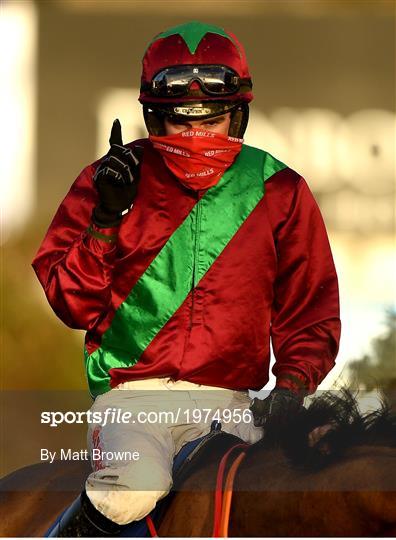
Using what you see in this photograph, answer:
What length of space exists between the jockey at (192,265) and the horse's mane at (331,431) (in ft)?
0.28

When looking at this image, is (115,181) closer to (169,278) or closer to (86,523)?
(169,278)

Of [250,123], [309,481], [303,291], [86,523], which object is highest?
[250,123]

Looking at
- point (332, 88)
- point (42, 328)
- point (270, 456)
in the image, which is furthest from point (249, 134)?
point (270, 456)

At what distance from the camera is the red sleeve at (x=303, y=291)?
3449 mm

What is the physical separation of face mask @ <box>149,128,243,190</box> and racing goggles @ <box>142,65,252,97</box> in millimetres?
102

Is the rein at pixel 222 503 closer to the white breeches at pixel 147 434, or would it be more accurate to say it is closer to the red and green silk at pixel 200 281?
the white breeches at pixel 147 434

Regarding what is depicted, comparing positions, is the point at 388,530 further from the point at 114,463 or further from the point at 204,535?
the point at 114,463

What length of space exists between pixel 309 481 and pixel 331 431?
0.42ft

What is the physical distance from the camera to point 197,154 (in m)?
3.40

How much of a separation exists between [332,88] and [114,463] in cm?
124

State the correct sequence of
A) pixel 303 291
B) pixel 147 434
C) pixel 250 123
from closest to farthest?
pixel 147 434 → pixel 303 291 → pixel 250 123

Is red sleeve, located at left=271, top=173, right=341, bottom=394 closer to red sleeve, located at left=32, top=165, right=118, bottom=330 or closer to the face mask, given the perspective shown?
the face mask

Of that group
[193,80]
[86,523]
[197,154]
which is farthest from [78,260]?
[86,523]

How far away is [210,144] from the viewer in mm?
3406
